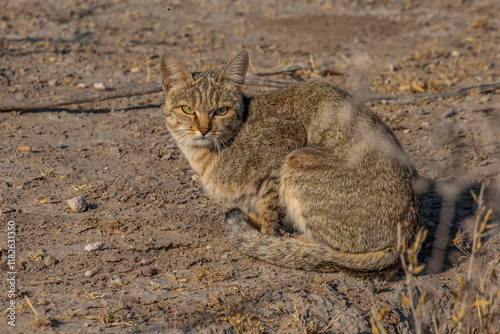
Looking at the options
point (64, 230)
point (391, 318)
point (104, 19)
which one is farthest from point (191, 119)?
point (104, 19)

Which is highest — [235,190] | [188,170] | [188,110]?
[188,110]

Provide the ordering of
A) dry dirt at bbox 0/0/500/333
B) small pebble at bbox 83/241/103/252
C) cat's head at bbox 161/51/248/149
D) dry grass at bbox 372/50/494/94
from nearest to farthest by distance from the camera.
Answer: dry dirt at bbox 0/0/500/333 → small pebble at bbox 83/241/103/252 → cat's head at bbox 161/51/248/149 → dry grass at bbox 372/50/494/94

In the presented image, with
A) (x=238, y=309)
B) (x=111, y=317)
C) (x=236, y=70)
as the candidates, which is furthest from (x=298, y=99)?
(x=111, y=317)

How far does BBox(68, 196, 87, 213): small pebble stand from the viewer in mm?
5746

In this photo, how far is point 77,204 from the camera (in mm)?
5742

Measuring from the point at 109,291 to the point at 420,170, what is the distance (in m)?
4.08

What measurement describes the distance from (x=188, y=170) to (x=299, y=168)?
2167 mm

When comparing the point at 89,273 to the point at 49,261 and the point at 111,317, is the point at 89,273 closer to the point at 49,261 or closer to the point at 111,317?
the point at 49,261

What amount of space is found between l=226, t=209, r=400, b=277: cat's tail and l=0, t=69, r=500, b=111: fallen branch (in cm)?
314

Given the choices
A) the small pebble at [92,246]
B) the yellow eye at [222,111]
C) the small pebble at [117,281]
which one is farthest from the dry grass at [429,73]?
the small pebble at [117,281]

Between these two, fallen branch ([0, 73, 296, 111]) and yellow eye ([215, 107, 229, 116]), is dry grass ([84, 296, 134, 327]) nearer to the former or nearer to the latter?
yellow eye ([215, 107, 229, 116])

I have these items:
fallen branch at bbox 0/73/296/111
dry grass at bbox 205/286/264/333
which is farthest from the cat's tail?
fallen branch at bbox 0/73/296/111

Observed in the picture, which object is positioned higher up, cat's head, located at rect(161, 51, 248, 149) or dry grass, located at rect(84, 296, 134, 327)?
cat's head, located at rect(161, 51, 248, 149)

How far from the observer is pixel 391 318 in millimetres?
4586
